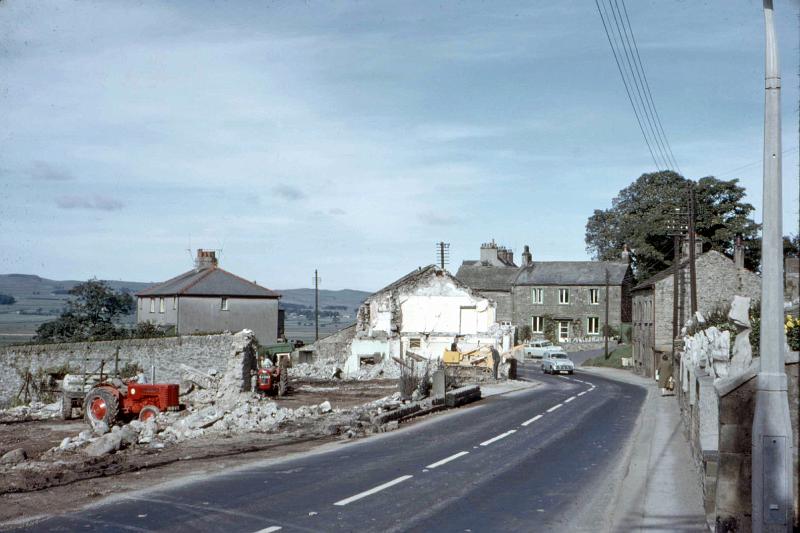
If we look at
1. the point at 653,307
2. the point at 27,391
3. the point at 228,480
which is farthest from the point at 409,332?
the point at 228,480

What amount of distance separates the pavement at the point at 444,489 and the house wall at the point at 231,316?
42.0 meters

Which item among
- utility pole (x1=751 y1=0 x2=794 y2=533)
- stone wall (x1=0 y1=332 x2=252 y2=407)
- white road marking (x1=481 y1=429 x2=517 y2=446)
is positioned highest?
utility pole (x1=751 y1=0 x2=794 y2=533)

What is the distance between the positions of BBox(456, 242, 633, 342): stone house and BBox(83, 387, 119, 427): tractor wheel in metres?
61.1

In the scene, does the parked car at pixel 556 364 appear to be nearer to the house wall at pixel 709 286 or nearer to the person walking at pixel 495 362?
the house wall at pixel 709 286

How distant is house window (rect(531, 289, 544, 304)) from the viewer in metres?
83.9

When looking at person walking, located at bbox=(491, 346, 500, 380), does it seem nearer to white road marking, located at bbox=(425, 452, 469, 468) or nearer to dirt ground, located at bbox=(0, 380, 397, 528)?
dirt ground, located at bbox=(0, 380, 397, 528)

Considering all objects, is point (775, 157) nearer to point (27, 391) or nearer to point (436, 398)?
point (436, 398)

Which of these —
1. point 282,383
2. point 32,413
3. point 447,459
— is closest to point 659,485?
point 447,459

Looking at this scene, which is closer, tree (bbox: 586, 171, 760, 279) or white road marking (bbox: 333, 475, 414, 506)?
white road marking (bbox: 333, 475, 414, 506)

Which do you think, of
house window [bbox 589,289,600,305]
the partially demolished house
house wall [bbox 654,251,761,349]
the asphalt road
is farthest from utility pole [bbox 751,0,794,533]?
house window [bbox 589,289,600,305]

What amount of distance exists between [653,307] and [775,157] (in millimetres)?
51759

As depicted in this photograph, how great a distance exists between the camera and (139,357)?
4209 cm

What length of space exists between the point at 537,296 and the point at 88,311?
143ft

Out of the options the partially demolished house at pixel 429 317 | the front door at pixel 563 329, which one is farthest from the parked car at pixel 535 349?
the partially demolished house at pixel 429 317
